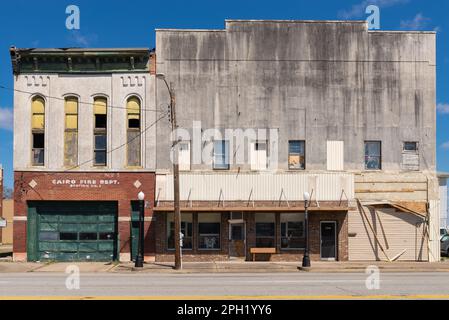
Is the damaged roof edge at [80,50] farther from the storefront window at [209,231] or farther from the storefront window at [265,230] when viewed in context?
the storefront window at [265,230]

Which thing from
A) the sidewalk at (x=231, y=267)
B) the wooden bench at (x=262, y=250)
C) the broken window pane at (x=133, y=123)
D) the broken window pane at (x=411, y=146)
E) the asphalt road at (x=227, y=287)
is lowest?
the sidewalk at (x=231, y=267)

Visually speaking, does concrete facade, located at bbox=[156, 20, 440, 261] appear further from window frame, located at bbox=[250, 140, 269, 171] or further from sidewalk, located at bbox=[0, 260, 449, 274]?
sidewalk, located at bbox=[0, 260, 449, 274]

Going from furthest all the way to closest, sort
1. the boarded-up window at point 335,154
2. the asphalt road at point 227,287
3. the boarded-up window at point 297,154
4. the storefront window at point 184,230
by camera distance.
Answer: the boarded-up window at point 297,154 < the boarded-up window at point 335,154 < the storefront window at point 184,230 < the asphalt road at point 227,287

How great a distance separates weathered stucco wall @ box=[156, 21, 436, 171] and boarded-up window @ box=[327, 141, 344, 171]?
26 centimetres

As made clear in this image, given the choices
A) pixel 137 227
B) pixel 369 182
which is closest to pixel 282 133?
pixel 369 182

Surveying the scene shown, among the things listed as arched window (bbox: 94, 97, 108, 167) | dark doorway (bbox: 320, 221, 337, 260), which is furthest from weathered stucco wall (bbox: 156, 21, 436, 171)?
dark doorway (bbox: 320, 221, 337, 260)

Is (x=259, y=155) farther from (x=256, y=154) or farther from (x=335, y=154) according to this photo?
(x=335, y=154)

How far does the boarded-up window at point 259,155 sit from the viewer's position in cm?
2977

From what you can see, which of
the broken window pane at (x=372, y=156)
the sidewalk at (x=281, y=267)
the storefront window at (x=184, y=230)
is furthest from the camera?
the broken window pane at (x=372, y=156)

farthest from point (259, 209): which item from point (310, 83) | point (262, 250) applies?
point (310, 83)

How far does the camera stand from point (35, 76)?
1169 inches

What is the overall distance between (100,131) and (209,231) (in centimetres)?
758

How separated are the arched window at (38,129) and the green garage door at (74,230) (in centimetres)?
235

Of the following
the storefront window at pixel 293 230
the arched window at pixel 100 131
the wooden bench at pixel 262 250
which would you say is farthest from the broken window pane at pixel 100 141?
the storefront window at pixel 293 230
